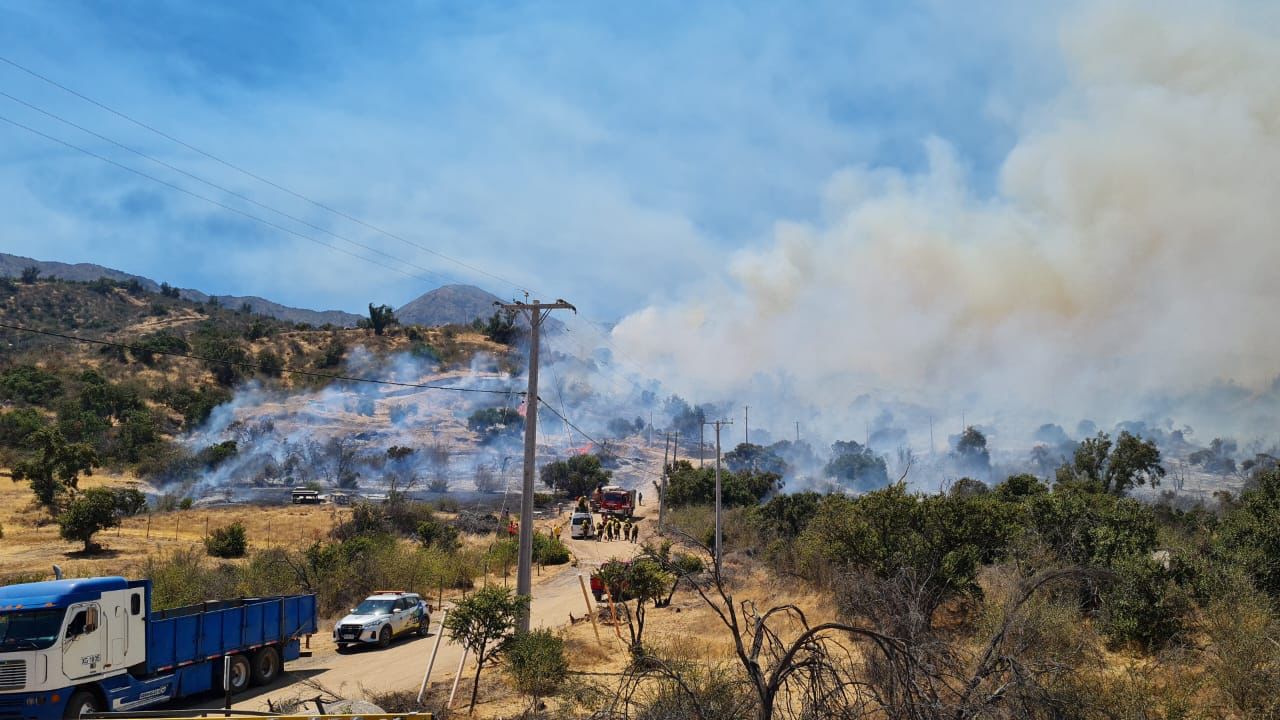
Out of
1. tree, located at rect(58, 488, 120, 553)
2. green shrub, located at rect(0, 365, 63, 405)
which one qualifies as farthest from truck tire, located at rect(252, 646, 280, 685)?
green shrub, located at rect(0, 365, 63, 405)

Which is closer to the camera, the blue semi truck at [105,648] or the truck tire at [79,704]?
the blue semi truck at [105,648]

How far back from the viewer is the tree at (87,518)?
3772 cm

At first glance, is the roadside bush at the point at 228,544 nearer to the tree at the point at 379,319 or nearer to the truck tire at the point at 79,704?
the truck tire at the point at 79,704

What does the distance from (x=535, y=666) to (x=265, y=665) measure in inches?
286

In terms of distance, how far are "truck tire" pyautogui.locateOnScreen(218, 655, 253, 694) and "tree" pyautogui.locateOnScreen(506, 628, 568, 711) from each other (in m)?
6.19

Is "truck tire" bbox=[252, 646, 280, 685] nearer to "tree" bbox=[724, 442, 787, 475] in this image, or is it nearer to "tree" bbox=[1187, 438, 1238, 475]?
"tree" bbox=[724, 442, 787, 475]

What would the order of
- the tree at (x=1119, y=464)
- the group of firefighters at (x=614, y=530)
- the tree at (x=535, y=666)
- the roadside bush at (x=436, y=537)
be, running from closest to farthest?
the tree at (x=535, y=666), the roadside bush at (x=436, y=537), the group of firefighters at (x=614, y=530), the tree at (x=1119, y=464)

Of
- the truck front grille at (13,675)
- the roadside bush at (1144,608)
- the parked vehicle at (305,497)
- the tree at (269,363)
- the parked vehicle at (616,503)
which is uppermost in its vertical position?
the tree at (269,363)

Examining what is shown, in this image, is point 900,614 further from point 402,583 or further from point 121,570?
point 121,570

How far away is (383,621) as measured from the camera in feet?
81.6

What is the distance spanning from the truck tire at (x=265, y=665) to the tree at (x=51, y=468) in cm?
3625

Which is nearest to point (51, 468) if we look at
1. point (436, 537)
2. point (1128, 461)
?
point (436, 537)

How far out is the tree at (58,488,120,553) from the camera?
124 feet

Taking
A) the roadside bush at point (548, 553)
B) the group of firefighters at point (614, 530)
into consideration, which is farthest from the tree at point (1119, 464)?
the roadside bush at point (548, 553)
